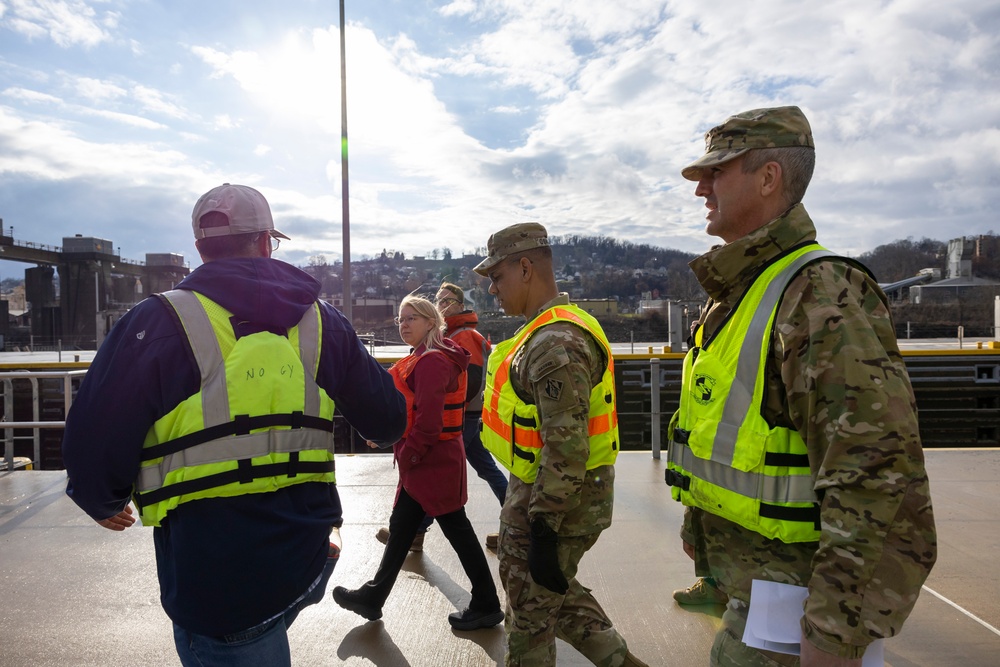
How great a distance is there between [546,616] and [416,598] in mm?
1743

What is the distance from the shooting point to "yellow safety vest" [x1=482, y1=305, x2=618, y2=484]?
2436 mm

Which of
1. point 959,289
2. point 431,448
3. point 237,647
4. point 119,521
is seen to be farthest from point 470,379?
point 959,289

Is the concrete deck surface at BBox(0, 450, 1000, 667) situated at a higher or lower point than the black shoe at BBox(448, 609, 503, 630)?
lower

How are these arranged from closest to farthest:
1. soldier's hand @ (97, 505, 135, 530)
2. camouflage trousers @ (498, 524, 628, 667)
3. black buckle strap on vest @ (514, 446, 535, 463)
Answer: soldier's hand @ (97, 505, 135, 530) < camouflage trousers @ (498, 524, 628, 667) < black buckle strap on vest @ (514, 446, 535, 463)

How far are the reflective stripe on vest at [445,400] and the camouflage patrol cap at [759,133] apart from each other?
2.11 metres

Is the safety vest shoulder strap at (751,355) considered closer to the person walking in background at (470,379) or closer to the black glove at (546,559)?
the black glove at (546,559)

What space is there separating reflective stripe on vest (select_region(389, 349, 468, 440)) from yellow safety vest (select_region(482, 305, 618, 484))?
3.00 ft

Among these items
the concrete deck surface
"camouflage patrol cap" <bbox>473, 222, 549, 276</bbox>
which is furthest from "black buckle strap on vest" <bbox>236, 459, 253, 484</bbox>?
the concrete deck surface

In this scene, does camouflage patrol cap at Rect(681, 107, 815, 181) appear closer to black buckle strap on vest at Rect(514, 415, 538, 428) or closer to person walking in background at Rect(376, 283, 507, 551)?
black buckle strap on vest at Rect(514, 415, 538, 428)

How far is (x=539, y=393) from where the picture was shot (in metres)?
2.32

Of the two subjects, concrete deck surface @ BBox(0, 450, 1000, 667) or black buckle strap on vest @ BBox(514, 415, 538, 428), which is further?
concrete deck surface @ BBox(0, 450, 1000, 667)

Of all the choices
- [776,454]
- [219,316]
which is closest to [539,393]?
[776,454]

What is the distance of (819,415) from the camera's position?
1.36m

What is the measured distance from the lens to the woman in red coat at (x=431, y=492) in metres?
3.42
